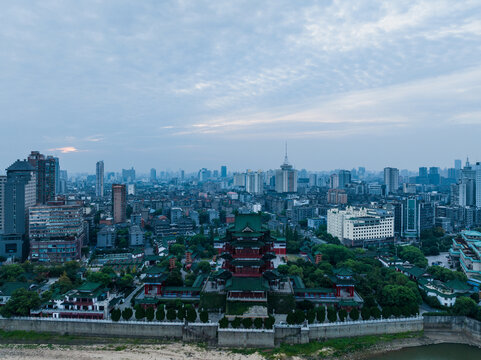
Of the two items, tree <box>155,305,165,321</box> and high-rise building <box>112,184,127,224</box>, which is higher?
high-rise building <box>112,184,127,224</box>

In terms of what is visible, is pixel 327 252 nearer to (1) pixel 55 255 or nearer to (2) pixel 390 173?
(1) pixel 55 255

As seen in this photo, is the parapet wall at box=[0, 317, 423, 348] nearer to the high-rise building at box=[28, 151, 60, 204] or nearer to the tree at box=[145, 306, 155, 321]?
the tree at box=[145, 306, 155, 321]

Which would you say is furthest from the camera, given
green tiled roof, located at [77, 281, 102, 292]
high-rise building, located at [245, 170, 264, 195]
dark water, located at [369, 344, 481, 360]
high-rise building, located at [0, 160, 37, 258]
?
high-rise building, located at [245, 170, 264, 195]

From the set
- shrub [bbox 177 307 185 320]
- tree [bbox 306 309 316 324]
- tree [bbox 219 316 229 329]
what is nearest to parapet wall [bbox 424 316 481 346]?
tree [bbox 306 309 316 324]

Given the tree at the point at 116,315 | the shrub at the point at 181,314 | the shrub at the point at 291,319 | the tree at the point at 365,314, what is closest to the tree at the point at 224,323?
the shrub at the point at 181,314

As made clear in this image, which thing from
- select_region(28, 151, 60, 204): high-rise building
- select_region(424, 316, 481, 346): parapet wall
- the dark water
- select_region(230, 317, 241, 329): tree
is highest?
select_region(28, 151, 60, 204): high-rise building

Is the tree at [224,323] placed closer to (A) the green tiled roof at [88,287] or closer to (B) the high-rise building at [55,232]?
(A) the green tiled roof at [88,287]

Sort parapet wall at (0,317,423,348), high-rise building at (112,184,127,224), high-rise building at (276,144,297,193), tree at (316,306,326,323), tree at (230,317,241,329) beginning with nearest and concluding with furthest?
parapet wall at (0,317,423,348) < tree at (230,317,241,329) < tree at (316,306,326,323) < high-rise building at (112,184,127,224) < high-rise building at (276,144,297,193)

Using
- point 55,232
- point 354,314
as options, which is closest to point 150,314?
point 354,314
